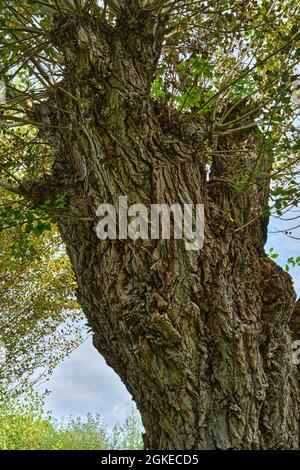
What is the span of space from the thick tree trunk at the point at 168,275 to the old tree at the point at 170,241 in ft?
0.03

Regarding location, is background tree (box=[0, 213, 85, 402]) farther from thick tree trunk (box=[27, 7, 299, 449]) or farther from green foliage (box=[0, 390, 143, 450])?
thick tree trunk (box=[27, 7, 299, 449])

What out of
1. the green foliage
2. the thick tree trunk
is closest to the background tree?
the green foliage

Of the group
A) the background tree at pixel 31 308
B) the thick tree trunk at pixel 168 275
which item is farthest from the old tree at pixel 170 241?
the background tree at pixel 31 308

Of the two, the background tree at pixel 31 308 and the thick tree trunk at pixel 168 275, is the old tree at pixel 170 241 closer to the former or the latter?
the thick tree trunk at pixel 168 275

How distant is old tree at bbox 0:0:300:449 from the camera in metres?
3.32

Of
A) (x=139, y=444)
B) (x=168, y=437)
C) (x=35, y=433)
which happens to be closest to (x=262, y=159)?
(x=168, y=437)

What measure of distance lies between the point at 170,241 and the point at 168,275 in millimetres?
253

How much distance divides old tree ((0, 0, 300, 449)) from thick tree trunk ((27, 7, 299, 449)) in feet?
0.03

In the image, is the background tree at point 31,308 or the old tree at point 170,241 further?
the background tree at point 31,308

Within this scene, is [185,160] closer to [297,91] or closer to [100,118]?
[100,118]

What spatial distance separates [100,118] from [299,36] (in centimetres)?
180

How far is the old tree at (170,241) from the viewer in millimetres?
3322

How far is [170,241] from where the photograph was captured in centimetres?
354

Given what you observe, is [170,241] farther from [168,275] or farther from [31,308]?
[31,308]
